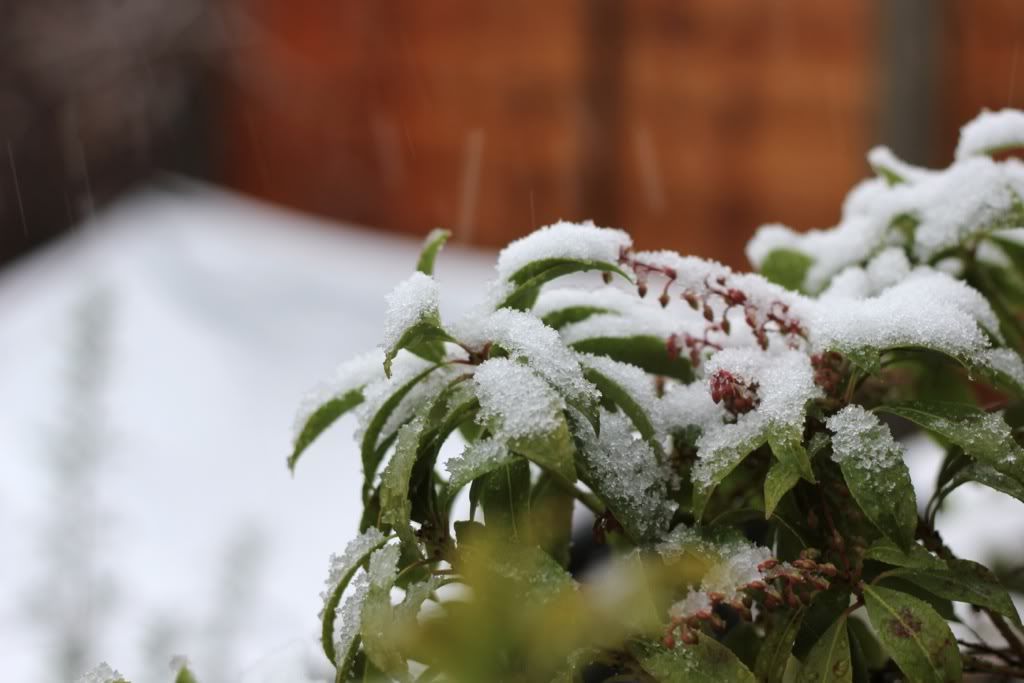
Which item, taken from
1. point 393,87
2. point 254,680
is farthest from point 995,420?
point 393,87

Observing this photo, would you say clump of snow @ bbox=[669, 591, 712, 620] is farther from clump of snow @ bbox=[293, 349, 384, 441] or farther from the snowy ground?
the snowy ground

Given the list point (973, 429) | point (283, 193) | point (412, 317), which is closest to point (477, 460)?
point (412, 317)

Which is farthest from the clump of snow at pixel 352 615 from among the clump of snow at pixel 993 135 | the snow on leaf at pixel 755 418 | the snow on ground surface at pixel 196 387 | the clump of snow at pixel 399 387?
the snow on ground surface at pixel 196 387

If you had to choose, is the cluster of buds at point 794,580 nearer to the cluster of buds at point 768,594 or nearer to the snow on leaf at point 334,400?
the cluster of buds at point 768,594

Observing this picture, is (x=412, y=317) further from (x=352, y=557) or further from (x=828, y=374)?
(x=828, y=374)

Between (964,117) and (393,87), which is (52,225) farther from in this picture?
(964,117)

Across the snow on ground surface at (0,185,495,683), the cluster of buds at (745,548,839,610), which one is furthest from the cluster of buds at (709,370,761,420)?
the snow on ground surface at (0,185,495,683)
